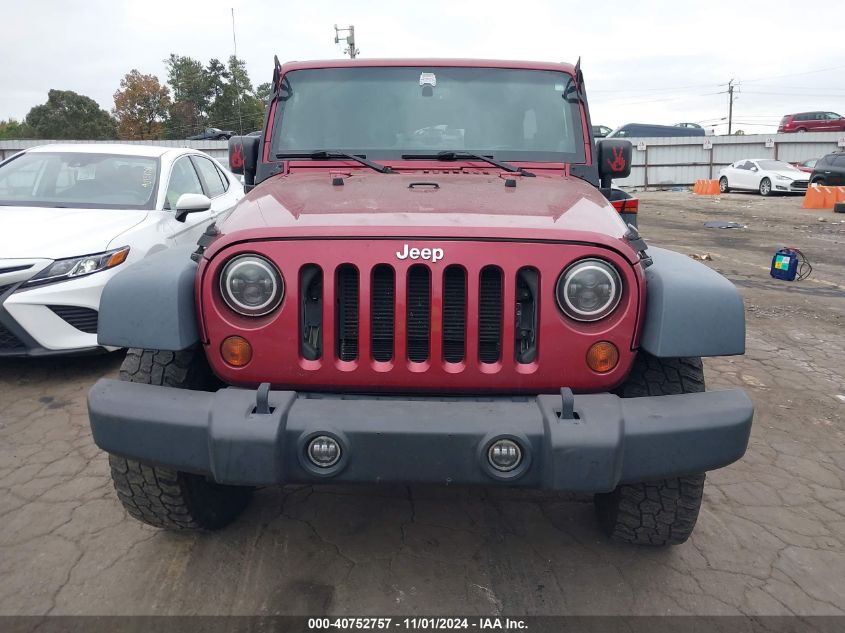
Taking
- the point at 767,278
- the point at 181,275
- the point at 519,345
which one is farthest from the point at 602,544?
the point at 767,278

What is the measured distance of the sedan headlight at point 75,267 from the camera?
4.19 m

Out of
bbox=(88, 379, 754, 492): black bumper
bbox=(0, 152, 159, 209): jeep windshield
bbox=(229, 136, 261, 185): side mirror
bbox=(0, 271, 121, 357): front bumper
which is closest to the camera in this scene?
bbox=(88, 379, 754, 492): black bumper

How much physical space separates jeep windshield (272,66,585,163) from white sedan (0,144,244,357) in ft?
4.86

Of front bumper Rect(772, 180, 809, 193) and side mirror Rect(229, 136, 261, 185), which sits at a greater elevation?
side mirror Rect(229, 136, 261, 185)

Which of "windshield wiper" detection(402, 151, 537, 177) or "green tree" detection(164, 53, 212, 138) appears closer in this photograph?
"windshield wiper" detection(402, 151, 537, 177)

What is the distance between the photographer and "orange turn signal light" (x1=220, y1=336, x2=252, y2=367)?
219cm

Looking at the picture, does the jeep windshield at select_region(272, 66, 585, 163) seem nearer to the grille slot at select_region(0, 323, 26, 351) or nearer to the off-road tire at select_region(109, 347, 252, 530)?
the off-road tire at select_region(109, 347, 252, 530)

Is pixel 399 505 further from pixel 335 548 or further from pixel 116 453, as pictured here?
pixel 116 453

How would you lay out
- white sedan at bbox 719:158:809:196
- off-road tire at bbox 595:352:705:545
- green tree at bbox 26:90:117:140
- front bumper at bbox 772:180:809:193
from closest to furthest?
off-road tire at bbox 595:352:705:545 → front bumper at bbox 772:180:809:193 → white sedan at bbox 719:158:809:196 → green tree at bbox 26:90:117:140

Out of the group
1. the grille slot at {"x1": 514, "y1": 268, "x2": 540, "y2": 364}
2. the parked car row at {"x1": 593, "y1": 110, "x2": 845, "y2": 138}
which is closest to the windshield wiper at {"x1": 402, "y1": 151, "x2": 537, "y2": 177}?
the grille slot at {"x1": 514, "y1": 268, "x2": 540, "y2": 364}

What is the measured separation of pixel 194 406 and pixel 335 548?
3.21 ft

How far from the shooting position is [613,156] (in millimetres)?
3504

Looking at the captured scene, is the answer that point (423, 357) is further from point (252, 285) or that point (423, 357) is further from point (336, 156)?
point (336, 156)

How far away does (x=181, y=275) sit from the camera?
2205mm
